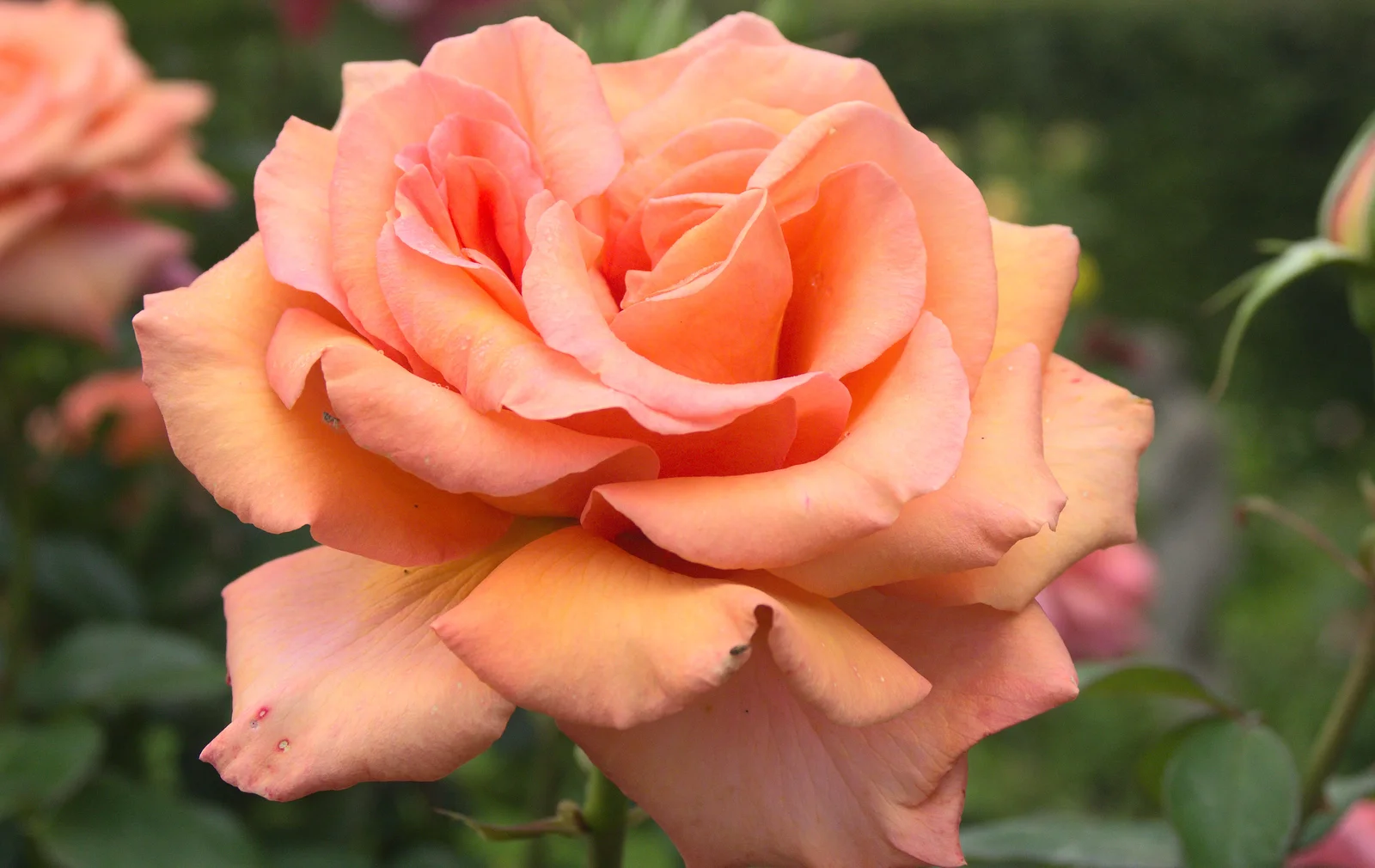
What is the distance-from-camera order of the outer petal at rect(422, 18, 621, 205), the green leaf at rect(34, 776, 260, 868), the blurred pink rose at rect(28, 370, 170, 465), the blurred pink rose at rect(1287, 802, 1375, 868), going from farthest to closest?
the blurred pink rose at rect(28, 370, 170, 465) < the green leaf at rect(34, 776, 260, 868) < the blurred pink rose at rect(1287, 802, 1375, 868) < the outer petal at rect(422, 18, 621, 205)

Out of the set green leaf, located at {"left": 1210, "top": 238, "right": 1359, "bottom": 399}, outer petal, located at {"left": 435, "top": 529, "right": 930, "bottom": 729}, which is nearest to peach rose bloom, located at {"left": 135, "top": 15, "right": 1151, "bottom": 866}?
outer petal, located at {"left": 435, "top": 529, "right": 930, "bottom": 729}

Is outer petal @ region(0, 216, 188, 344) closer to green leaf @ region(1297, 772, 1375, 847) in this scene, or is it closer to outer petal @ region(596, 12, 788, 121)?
outer petal @ region(596, 12, 788, 121)

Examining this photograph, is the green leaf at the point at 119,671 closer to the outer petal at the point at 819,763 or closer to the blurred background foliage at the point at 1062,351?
the blurred background foliage at the point at 1062,351

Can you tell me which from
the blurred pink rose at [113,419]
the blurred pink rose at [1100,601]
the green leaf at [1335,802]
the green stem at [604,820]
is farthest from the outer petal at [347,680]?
the blurred pink rose at [1100,601]

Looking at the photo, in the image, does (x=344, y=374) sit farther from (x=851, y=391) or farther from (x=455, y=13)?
(x=455, y=13)

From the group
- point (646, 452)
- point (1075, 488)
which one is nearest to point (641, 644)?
point (646, 452)

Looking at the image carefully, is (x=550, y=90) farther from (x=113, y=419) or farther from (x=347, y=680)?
(x=113, y=419)

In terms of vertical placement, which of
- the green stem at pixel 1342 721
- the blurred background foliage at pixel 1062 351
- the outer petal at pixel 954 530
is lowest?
the blurred background foliage at pixel 1062 351
